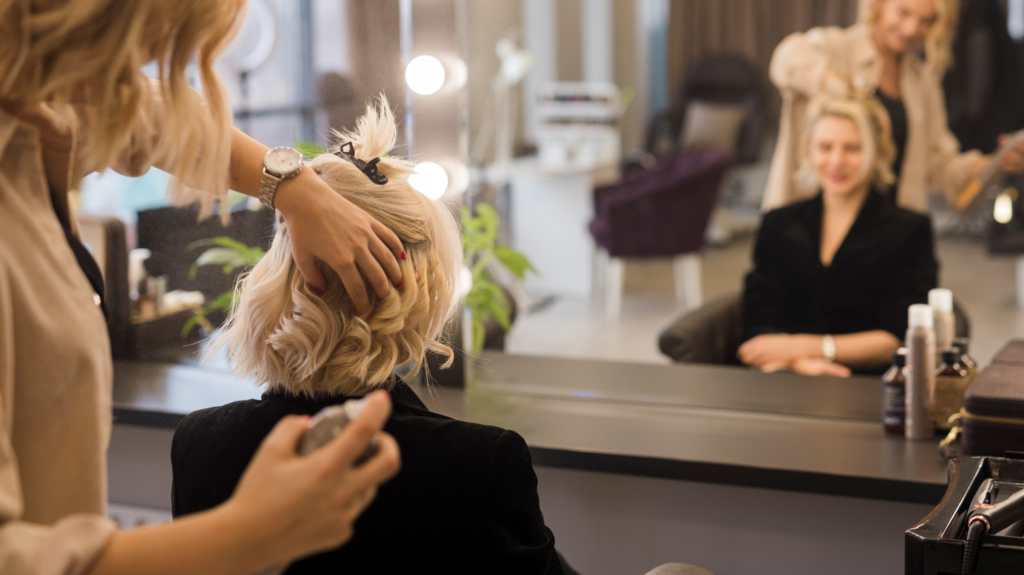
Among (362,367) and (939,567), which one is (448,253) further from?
(939,567)

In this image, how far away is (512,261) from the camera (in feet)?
6.43

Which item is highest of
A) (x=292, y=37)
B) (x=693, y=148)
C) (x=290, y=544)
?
(x=292, y=37)

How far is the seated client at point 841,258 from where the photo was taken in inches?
71.6

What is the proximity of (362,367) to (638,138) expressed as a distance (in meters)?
1.76

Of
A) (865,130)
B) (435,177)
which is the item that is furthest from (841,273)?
(435,177)

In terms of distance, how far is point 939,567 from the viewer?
2.76ft

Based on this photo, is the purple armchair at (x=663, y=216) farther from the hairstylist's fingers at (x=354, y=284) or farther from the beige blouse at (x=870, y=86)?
the hairstylist's fingers at (x=354, y=284)

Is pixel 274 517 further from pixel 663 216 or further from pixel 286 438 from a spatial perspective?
pixel 663 216

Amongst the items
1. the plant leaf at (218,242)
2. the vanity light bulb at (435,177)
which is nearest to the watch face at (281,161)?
the plant leaf at (218,242)

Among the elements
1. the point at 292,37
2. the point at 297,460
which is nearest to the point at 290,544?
the point at 297,460

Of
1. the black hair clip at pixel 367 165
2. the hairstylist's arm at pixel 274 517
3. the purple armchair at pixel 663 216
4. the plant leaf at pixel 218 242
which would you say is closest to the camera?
the hairstylist's arm at pixel 274 517

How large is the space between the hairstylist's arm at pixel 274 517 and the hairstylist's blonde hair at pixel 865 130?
1.58 metres

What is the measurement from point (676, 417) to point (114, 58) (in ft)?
4.10

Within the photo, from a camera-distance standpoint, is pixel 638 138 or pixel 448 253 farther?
pixel 638 138
